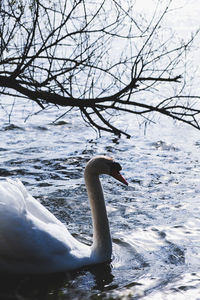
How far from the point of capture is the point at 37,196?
859cm

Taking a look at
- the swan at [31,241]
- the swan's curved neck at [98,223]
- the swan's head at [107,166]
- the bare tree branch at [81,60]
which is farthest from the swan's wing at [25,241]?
the bare tree branch at [81,60]

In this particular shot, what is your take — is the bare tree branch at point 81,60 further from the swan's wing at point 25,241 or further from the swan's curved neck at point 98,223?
the swan's wing at point 25,241

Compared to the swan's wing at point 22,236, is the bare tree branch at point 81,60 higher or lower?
higher

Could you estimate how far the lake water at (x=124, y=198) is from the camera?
5.70m

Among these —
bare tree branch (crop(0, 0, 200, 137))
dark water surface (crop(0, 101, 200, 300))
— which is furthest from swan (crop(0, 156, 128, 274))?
bare tree branch (crop(0, 0, 200, 137))

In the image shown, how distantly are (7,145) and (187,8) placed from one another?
1350cm

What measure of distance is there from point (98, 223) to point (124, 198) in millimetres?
2365

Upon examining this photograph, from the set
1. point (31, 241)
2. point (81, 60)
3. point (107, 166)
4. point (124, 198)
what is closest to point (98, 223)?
point (107, 166)

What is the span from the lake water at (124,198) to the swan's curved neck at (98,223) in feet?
0.54

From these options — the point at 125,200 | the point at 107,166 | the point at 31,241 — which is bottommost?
the point at 125,200

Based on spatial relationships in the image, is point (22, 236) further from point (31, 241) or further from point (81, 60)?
point (81, 60)

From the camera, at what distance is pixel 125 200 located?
8656 millimetres

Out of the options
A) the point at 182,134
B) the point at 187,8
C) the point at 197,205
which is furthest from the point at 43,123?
the point at 187,8

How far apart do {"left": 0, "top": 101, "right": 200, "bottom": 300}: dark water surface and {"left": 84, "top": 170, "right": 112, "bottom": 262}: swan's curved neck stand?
0.16 meters
